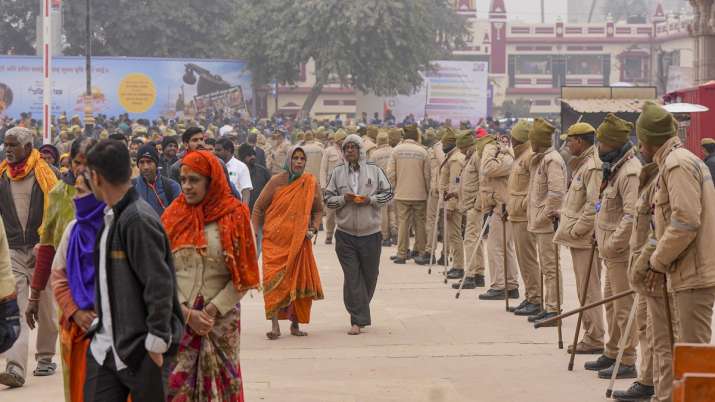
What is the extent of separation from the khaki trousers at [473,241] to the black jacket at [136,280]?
9.86m

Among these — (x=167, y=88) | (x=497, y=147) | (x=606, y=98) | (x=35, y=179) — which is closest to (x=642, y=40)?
(x=167, y=88)

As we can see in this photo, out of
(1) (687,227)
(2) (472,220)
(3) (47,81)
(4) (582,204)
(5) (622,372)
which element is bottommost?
(5) (622,372)

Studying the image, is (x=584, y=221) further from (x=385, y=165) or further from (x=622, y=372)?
(x=385, y=165)

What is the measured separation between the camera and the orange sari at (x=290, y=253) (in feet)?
36.7

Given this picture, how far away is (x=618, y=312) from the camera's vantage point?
9.29 meters

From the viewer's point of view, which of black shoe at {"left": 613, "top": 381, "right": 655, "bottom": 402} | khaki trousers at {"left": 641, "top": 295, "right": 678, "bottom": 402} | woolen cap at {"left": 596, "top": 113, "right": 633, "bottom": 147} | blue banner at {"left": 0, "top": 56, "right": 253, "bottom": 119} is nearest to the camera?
khaki trousers at {"left": 641, "top": 295, "right": 678, "bottom": 402}

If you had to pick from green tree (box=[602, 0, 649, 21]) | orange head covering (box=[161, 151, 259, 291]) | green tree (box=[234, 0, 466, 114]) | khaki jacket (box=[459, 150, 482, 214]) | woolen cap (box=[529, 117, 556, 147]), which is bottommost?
khaki jacket (box=[459, 150, 482, 214])

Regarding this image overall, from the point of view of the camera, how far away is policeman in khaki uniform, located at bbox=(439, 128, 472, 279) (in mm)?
16219

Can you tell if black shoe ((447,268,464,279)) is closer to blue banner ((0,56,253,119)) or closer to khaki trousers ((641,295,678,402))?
khaki trousers ((641,295,678,402))

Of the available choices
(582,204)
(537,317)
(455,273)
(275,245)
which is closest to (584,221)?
(582,204)

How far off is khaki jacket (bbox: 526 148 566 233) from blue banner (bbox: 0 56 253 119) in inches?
1425

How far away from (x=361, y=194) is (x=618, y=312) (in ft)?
10.5

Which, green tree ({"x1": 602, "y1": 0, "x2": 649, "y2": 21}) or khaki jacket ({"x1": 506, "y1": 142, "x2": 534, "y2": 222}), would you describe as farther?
green tree ({"x1": 602, "y1": 0, "x2": 649, "y2": 21})

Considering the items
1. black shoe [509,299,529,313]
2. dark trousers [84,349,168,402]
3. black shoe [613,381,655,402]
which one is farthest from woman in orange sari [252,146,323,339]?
dark trousers [84,349,168,402]
